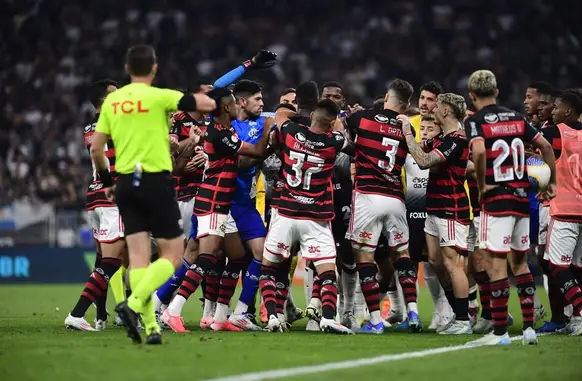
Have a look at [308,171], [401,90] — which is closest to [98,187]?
[308,171]

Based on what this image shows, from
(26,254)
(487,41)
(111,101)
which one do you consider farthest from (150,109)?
(487,41)

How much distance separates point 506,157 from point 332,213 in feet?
6.97

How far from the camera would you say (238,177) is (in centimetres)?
1179

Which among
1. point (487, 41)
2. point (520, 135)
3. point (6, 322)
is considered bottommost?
point (6, 322)

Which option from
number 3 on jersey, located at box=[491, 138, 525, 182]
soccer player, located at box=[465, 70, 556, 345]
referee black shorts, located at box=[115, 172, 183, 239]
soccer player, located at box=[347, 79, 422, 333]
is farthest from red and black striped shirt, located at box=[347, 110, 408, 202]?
referee black shorts, located at box=[115, 172, 183, 239]

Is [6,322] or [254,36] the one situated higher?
[254,36]

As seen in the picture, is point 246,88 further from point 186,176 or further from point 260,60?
point 186,176

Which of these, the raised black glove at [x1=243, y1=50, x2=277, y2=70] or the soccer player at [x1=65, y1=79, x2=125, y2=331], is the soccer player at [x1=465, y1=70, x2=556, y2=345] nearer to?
the raised black glove at [x1=243, y1=50, x2=277, y2=70]

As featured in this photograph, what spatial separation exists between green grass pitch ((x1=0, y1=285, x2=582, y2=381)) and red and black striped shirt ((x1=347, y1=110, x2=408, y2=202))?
1627mm

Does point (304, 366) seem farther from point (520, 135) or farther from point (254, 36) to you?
point (254, 36)

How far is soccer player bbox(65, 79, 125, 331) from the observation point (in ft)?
36.3

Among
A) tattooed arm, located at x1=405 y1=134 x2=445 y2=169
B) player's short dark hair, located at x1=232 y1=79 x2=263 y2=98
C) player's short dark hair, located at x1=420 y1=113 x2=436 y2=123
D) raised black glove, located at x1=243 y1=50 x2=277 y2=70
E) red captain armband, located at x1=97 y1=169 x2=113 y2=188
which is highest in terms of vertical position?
raised black glove, located at x1=243 y1=50 x2=277 y2=70

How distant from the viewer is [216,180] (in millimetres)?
11477

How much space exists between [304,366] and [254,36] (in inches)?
919
